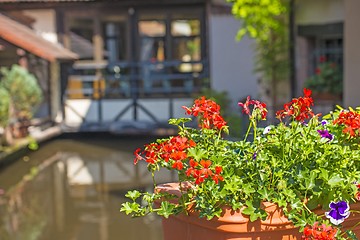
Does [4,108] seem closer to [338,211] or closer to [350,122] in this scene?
[350,122]

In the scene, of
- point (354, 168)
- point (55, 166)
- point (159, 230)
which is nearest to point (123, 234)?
point (159, 230)

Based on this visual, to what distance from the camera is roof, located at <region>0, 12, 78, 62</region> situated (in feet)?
39.8

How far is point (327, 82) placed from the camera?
1160 cm

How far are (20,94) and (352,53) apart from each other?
791cm

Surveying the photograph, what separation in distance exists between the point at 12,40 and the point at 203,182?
9.46 m

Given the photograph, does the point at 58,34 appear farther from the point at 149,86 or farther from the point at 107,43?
the point at 107,43

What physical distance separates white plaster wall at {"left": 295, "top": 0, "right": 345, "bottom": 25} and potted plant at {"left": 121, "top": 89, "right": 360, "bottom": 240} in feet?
30.1

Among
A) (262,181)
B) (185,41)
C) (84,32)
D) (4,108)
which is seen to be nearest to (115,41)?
(84,32)

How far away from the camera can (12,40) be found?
11617mm

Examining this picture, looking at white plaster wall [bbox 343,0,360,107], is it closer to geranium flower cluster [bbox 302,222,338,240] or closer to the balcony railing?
geranium flower cluster [bbox 302,222,338,240]

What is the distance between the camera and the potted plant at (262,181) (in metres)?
2.78

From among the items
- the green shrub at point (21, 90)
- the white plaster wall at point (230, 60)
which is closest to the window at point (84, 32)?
the white plaster wall at point (230, 60)

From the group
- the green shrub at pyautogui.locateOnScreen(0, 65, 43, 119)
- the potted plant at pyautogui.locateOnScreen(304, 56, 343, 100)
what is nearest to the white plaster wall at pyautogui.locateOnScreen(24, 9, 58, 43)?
the green shrub at pyautogui.locateOnScreen(0, 65, 43, 119)

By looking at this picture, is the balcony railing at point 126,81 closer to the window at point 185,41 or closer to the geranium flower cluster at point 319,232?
the window at point 185,41
